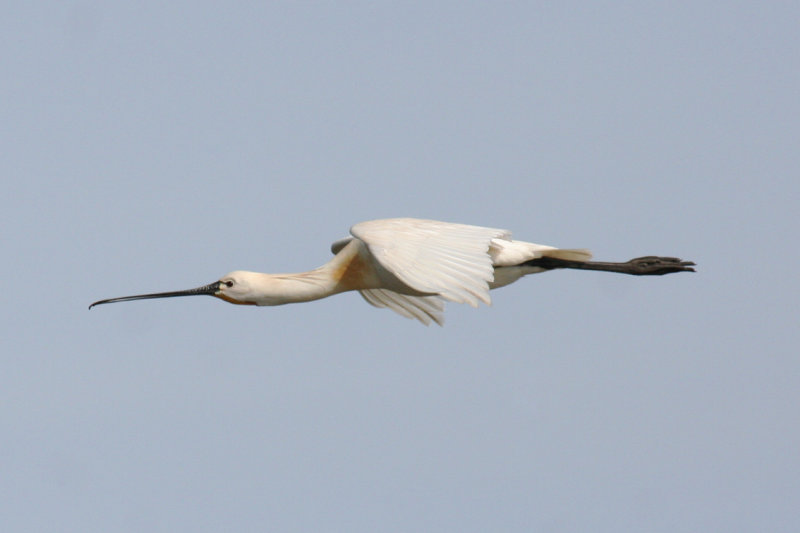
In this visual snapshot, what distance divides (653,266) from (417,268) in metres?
5.09

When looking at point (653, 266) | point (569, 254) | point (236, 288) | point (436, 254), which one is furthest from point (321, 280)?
point (653, 266)

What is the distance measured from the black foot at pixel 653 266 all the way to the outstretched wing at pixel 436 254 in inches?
Answer: 122

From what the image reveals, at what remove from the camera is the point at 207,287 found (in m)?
19.9

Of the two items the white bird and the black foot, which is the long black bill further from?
the black foot

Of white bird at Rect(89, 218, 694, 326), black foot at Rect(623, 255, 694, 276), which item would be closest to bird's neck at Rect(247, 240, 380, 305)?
white bird at Rect(89, 218, 694, 326)

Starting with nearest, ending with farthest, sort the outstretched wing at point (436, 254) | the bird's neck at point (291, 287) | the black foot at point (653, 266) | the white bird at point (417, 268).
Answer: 1. the outstretched wing at point (436, 254)
2. the white bird at point (417, 268)
3. the bird's neck at point (291, 287)
4. the black foot at point (653, 266)

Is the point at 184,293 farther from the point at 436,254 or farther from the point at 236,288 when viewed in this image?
the point at 436,254

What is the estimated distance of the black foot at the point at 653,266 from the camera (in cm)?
2150

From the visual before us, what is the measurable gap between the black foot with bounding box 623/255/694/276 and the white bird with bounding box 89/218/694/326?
0.04ft

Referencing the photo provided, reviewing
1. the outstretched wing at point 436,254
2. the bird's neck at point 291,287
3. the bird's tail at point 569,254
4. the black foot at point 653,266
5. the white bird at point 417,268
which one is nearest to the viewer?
the outstretched wing at point 436,254

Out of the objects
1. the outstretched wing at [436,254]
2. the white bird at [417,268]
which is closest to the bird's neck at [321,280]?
the white bird at [417,268]

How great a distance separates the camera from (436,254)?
17.6 m

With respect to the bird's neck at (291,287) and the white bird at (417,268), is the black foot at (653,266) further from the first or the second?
the bird's neck at (291,287)

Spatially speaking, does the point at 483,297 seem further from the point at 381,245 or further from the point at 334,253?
the point at 334,253
